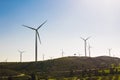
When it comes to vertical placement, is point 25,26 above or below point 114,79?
above

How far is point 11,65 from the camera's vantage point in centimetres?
10594

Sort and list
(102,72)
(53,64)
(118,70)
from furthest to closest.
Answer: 1. (53,64)
2. (118,70)
3. (102,72)

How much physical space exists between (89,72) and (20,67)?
208 ft

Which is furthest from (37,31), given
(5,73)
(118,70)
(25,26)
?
(118,70)

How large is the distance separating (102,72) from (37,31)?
27508 millimetres

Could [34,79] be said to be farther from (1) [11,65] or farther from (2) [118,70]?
(1) [11,65]

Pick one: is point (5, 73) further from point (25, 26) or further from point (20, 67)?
point (20, 67)

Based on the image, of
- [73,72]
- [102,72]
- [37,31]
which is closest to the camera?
[73,72]

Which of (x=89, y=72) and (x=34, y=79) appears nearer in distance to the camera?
(x=34, y=79)

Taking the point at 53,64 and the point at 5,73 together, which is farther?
the point at 53,64

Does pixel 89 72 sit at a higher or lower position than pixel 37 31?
lower

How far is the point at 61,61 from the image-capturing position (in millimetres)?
108250

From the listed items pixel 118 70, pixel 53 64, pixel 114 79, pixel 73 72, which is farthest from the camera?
pixel 53 64

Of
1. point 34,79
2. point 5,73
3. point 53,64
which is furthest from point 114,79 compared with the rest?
point 53,64
